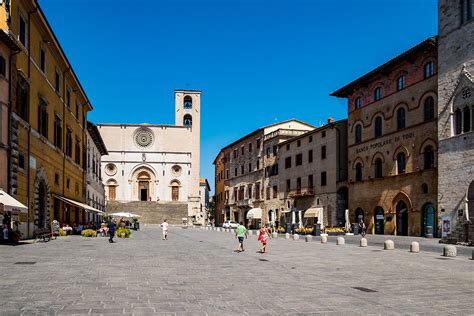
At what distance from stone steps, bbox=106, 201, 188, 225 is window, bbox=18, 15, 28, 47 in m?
58.2

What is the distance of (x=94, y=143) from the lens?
57.9 meters

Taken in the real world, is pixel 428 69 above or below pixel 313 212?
above

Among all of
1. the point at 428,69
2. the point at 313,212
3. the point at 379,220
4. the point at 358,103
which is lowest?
the point at 379,220

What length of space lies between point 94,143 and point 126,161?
30.7m

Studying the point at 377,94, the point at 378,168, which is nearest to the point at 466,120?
the point at 378,168

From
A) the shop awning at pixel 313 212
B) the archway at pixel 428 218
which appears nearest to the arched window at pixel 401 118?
the archway at pixel 428 218

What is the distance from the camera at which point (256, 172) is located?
222 feet

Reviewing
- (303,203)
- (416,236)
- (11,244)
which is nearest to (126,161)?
(303,203)

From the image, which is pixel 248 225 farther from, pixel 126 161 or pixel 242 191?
pixel 126 161

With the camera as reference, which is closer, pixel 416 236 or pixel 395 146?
pixel 416 236

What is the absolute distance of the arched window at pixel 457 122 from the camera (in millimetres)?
30312

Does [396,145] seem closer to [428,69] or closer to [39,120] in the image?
[428,69]

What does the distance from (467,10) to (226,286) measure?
25.8 metres

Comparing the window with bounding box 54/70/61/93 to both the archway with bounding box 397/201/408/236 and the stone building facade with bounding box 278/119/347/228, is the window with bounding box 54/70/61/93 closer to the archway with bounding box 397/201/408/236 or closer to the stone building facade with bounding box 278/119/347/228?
the stone building facade with bounding box 278/119/347/228
